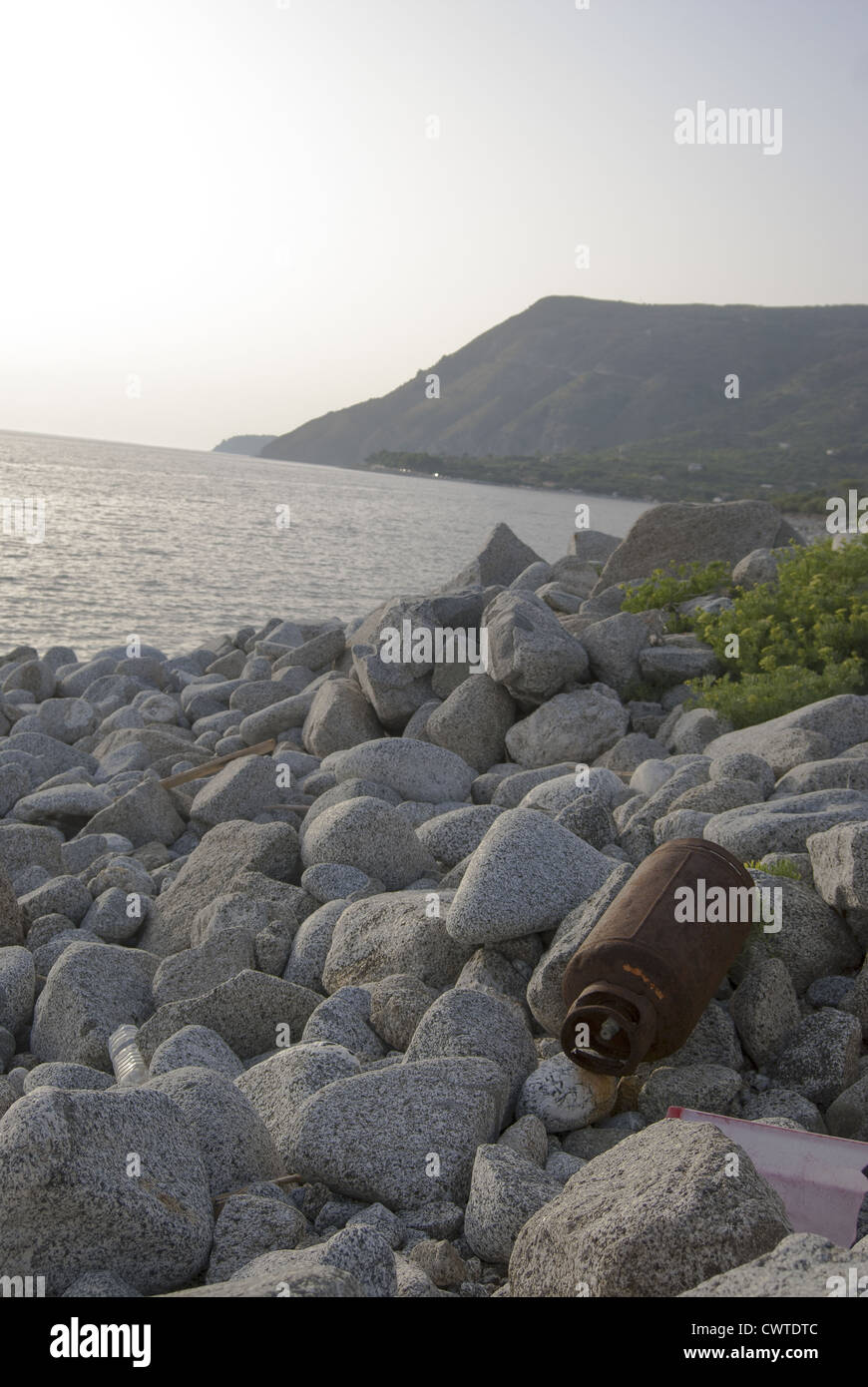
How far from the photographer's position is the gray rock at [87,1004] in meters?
6.38

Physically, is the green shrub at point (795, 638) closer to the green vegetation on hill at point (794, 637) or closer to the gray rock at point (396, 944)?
the green vegetation on hill at point (794, 637)

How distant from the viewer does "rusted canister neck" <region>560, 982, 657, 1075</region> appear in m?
4.78

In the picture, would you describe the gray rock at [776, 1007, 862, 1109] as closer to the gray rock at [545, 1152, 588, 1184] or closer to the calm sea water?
the gray rock at [545, 1152, 588, 1184]

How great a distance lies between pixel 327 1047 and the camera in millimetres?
5348

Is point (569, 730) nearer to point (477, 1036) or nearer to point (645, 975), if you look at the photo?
point (477, 1036)

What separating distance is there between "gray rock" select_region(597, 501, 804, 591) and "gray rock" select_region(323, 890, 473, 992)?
1076 cm

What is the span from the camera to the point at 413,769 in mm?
9867

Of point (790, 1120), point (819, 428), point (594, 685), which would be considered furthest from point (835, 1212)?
point (819, 428)

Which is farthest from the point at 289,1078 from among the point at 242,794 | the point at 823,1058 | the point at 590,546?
the point at 590,546

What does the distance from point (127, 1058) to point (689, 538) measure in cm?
1316

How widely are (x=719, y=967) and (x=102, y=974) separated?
12.9 ft

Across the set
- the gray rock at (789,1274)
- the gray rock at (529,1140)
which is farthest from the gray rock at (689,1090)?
the gray rock at (789,1274)
